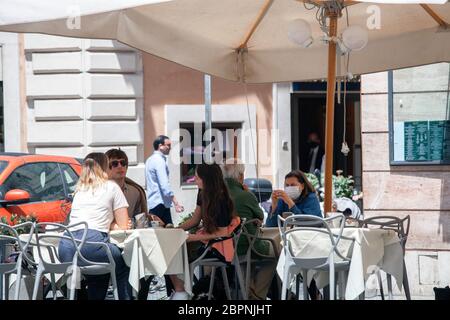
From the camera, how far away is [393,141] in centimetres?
1052

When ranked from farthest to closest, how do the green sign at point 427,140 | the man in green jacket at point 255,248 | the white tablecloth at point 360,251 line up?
the green sign at point 427,140 < the man in green jacket at point 255,248 < the white tablecloth at point 360,251

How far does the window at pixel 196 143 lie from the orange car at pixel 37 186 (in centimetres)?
465

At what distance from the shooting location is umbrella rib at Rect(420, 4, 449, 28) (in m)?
8.55

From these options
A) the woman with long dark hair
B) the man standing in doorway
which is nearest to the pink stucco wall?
the man standing in doorway

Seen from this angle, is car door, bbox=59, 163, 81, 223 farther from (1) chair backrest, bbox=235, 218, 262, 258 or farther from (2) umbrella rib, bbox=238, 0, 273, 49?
(1) chair backrest, bbox=235, 218, 262, 258

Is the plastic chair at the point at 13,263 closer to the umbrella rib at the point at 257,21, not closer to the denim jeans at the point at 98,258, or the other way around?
the denim jeans at the point at 98,258

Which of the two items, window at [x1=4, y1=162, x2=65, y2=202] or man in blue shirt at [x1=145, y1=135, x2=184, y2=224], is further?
man in blue shirt at [x1=145, y1=135, x2=184, y2=224]

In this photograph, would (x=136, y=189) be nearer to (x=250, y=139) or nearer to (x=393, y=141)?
(x=393, y=141)

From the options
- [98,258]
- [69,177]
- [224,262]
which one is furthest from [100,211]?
[69,177]

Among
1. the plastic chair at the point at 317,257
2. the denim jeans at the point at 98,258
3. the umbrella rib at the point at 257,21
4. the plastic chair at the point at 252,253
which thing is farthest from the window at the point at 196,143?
the plastic chair at the point at 317,257

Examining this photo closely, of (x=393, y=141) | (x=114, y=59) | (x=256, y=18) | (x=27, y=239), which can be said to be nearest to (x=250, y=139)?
(x=114, y=59)

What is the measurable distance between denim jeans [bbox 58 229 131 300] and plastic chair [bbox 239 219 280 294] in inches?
41.5

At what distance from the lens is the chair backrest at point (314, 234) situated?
7121 mm

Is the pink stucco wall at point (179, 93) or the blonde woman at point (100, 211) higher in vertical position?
the pink stucco wall at point (179, 93)
